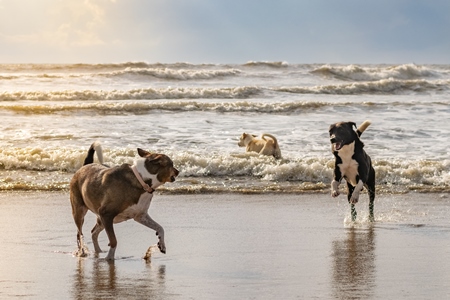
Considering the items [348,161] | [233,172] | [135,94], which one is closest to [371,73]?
[135,94]

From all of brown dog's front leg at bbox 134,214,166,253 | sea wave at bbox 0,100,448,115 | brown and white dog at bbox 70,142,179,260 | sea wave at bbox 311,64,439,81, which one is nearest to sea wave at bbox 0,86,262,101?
sea wave at bbox 0,100,448,115

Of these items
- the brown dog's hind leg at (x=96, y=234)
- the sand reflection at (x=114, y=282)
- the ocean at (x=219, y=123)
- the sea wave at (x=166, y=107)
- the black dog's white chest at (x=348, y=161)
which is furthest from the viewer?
the sea wave at (x=166, y=107)

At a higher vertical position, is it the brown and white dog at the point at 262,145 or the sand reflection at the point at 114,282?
the brown and white dog at the point at 262,145

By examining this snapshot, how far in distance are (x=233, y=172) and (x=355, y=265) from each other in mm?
6822

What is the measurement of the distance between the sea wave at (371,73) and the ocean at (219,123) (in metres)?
0.09

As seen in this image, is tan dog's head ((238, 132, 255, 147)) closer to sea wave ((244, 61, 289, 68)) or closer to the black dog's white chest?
the black dog's white chest

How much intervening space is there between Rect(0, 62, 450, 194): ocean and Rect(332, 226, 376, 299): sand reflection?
365 centimetres

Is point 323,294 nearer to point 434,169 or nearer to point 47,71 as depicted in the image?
point 434,169

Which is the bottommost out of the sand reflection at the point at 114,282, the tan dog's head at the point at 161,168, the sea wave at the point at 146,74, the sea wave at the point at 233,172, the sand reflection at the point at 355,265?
the sand reflection at the point at 114,282

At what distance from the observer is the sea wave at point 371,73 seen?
38094 mm

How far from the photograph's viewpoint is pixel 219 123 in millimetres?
20953

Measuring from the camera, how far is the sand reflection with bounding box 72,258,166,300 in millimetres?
6277

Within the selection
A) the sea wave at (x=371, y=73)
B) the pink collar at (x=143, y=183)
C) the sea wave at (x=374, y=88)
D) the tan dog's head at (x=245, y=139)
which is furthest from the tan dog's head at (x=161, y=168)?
the sea wave at (x=371, y=73)

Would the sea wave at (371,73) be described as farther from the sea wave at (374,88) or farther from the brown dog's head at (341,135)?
the brown dog's head at (341,135)
